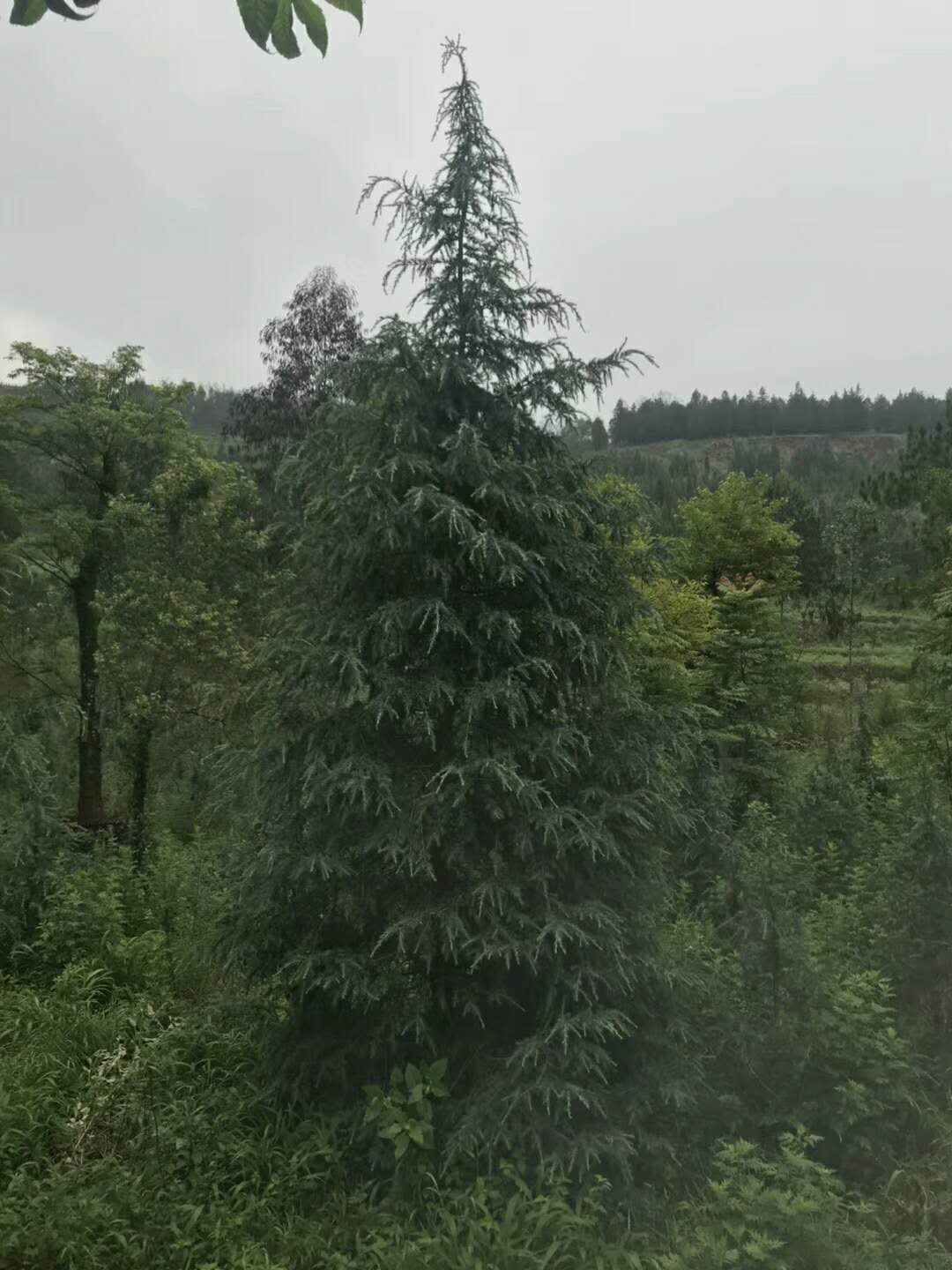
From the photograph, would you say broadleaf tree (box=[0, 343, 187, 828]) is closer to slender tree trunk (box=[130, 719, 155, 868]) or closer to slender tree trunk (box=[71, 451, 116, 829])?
slender tree trunk (box=[71, 451, 116, 829])

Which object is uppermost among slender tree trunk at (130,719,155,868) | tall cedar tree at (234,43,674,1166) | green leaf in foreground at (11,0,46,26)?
green leaf in foreground at (11,0,46,26)

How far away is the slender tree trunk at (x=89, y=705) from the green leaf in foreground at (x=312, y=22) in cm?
1528

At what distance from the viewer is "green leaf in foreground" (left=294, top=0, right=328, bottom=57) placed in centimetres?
136

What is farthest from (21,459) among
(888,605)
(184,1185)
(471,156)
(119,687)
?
(888,605)

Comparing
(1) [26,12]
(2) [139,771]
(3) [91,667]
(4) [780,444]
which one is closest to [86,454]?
(3) [91,667]

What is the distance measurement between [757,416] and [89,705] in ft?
565

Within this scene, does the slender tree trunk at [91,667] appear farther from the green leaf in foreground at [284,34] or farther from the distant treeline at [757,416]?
the distant treeline at [757,416]

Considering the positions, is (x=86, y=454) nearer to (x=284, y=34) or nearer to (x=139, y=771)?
(x=139, y=771)

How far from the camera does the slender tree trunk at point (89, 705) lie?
15359mm

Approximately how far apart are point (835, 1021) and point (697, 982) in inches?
31.5

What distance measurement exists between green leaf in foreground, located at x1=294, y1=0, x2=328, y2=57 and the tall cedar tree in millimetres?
3240

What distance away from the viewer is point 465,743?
4590 millimetres

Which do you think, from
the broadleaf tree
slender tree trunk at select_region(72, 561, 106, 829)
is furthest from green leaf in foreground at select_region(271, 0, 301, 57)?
slender tree trunk at select_region(72, 561, 106, 829)

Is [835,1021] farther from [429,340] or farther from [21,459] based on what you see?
[21,459]
